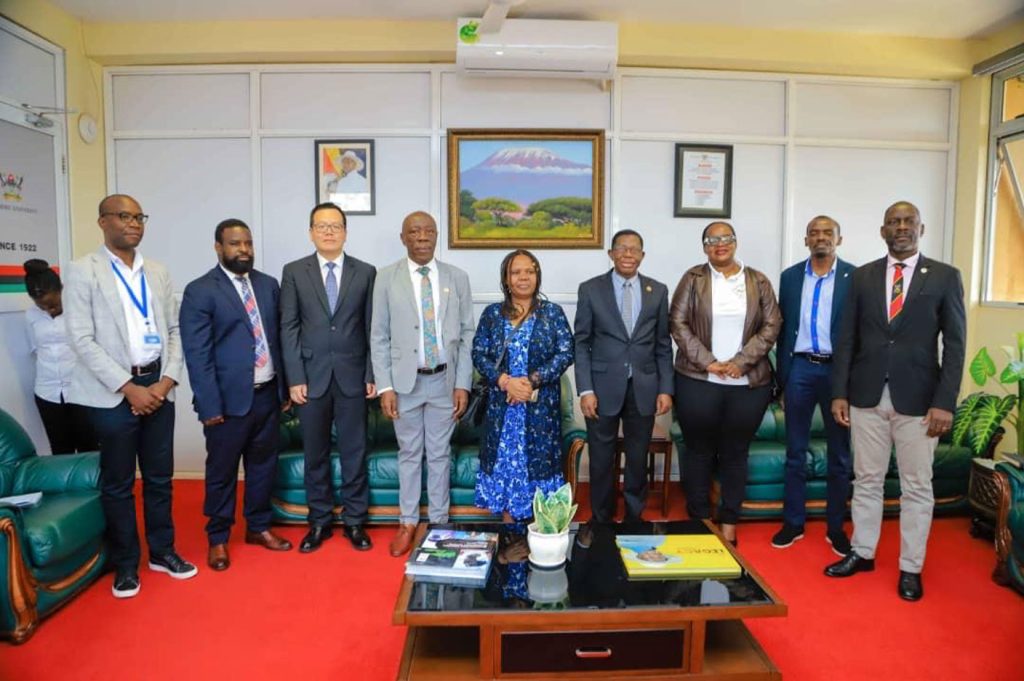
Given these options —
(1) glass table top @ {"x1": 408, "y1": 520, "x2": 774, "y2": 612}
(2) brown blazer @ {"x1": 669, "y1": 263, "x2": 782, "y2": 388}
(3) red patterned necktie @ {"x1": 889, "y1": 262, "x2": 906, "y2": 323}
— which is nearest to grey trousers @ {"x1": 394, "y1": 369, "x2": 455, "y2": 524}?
(1) glass table top @ {"x1": 408, "y1": 520, "x2": 774, "y2": 612}

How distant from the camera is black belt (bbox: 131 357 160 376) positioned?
2.79m

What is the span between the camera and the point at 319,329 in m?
3.14

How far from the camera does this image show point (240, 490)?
429 cm

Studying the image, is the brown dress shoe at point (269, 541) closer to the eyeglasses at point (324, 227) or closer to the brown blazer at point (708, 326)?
the eyeglasses at point (324, 227)

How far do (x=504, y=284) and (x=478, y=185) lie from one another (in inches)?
59.2

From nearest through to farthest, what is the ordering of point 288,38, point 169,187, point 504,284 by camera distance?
point 504,284
point 288,38
point 169,187

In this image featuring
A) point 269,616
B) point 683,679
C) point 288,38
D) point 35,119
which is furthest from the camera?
point 288,38

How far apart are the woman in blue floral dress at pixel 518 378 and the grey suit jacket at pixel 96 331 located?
1.64 meters

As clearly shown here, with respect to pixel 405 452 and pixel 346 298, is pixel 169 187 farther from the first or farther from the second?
pixel 405 452

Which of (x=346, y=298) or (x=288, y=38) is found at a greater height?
(x=288, y=38)

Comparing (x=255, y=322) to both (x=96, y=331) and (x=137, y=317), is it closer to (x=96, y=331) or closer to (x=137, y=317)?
(x=137, y=317)

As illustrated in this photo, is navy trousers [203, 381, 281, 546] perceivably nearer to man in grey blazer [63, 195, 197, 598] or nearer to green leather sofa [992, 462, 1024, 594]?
man in grey blazer [63, 195, 197, 598]

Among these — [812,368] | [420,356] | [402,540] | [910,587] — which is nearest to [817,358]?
[812,368]

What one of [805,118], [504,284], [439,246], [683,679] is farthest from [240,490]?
[805,118]
